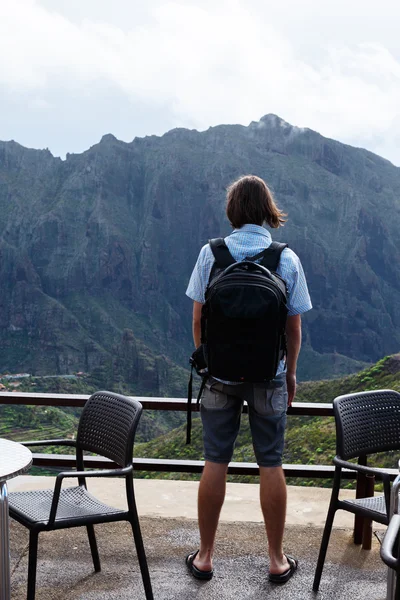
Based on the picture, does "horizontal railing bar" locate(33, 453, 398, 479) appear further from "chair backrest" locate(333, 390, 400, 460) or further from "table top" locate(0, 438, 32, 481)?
"table top" locate(0, 438, 32, 481)

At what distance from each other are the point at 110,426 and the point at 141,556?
51 cm

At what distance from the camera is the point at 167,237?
381ft

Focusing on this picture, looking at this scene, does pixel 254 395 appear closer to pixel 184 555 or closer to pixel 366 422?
pixel 366 422

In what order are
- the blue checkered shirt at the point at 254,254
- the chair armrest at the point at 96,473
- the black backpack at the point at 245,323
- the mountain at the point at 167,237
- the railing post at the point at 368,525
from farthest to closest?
the mountain at the point at 167,237 → the railing post at the point at 368,525 → the blue checkered shirt at the point at 254,254 → the black backpack at the point at 245,323 → the chair armrest at the point at 96,473

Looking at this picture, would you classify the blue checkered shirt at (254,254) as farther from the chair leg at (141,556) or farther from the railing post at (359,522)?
the railing post at (359,522)

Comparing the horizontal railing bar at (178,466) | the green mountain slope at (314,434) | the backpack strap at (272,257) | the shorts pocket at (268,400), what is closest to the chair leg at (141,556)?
the shorts pocket at (268,400)

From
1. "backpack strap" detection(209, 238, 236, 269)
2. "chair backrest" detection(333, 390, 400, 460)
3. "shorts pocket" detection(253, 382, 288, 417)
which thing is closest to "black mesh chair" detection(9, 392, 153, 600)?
"shorts pocket" detection(253, 382, 288, 417)

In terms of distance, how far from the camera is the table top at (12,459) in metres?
2.27

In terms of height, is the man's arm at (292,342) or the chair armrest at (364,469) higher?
the man's arm at (292,342)

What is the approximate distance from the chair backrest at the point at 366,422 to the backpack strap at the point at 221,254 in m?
0.73

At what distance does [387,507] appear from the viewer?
267cm

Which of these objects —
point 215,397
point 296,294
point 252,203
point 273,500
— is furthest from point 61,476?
point 252,203

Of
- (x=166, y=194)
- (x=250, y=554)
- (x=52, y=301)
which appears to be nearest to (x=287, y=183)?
(x=166, y=194)

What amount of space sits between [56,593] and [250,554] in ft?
3.04
